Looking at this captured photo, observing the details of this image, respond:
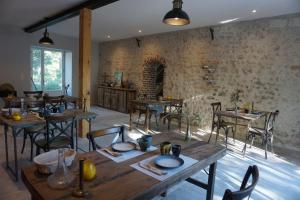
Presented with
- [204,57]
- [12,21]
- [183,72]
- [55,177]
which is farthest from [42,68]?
[55,177]

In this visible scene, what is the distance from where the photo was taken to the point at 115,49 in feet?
27.0

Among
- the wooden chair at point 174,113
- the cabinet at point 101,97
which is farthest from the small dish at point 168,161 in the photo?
the cabinet at point 101,97

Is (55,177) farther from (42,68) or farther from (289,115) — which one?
(42,68)

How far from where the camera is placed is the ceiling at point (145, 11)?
3.83m

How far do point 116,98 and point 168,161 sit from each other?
6195mm

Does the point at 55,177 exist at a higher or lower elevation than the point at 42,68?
lower

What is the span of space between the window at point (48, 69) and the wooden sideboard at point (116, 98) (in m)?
1.56

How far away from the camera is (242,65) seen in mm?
4875

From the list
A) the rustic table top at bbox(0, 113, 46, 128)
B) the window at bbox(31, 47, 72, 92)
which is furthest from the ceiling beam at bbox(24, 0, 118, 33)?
the rustic table top at bbox(0, 113, 46, 128)

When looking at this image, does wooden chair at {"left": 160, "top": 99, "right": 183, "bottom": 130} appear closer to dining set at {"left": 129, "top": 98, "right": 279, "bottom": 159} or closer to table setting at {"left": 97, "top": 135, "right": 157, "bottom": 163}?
dining set at {"left": 129, "top": 98, "right": 279, "bottom": 159}

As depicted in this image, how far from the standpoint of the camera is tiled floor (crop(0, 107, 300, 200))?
7.99ft

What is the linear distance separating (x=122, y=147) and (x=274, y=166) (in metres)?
2.80

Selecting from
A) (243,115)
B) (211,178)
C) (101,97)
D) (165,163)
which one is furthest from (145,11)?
(101,97)

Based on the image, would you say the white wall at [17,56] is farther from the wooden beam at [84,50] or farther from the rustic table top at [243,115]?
the rustic table top at [243,115]
